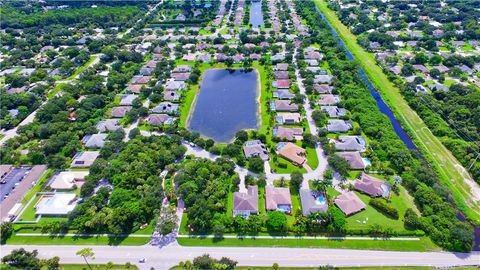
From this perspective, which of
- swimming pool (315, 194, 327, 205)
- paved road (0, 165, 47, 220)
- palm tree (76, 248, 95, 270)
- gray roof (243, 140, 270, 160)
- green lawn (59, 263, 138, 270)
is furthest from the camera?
gray roof (243, 140, 270, 160)

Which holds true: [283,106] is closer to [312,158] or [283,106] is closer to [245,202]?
[312,158]

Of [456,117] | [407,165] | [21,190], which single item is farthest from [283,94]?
[21,190]

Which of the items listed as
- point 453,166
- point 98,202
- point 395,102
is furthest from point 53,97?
point 453,166

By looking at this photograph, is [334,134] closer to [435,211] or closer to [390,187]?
[390,187]

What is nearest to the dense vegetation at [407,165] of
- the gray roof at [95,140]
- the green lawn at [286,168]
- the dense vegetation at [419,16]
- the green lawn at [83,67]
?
the green lawn at [286,168]

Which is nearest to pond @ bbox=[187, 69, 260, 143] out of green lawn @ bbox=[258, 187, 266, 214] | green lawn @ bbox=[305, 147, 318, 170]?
green lawn @ bbox=[305, 147, 318, 170]

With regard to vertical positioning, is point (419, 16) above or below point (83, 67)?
above

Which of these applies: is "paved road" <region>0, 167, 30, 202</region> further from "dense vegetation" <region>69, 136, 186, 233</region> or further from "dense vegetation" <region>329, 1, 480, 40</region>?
"dense vegetation" <region>329, 1, 480, 40</region>
